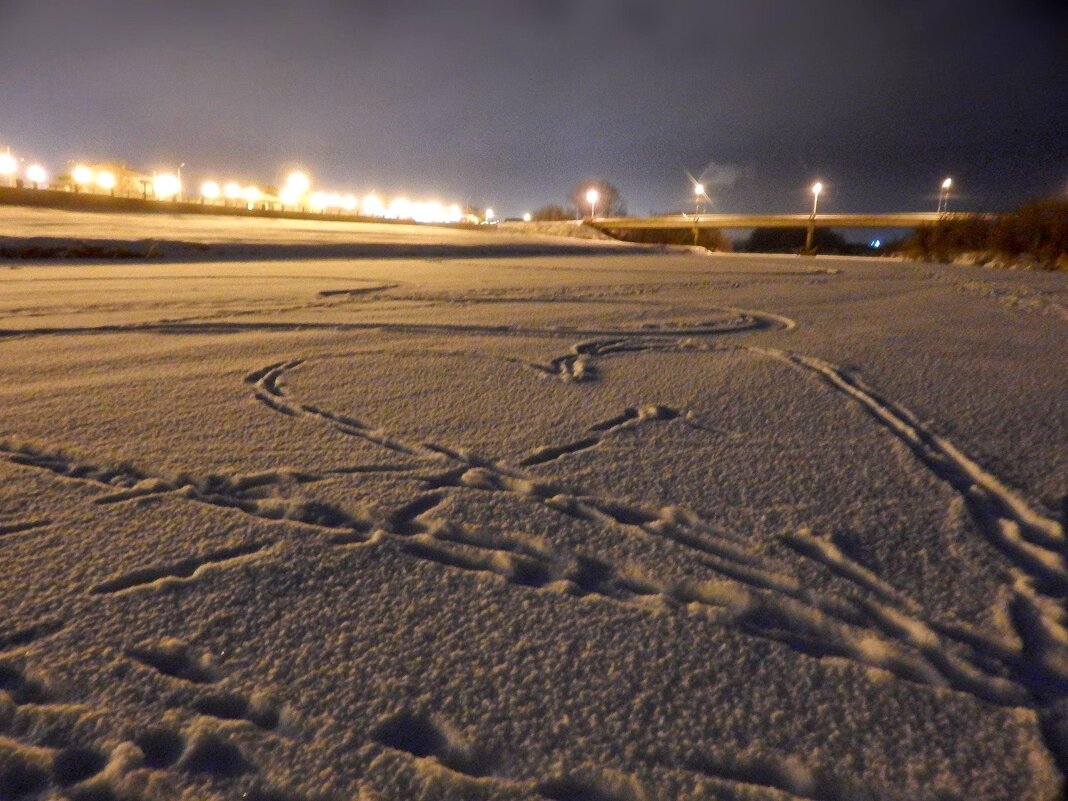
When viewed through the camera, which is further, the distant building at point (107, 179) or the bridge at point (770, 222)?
the distant building at point (107, 179)

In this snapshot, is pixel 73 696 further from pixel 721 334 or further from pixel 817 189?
pixel 817 189

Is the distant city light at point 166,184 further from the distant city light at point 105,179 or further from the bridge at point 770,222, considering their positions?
the bridge at point 770,222

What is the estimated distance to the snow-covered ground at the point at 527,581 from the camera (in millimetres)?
1167

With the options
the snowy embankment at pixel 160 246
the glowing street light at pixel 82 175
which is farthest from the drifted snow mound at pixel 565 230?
the glowing street light at pixel 82 175

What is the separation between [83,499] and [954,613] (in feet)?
8.01

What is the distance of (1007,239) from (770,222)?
2593cm

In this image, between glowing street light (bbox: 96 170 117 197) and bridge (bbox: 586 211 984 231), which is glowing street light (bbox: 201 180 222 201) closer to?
glowing street light (bbox: 96 170 117 197)

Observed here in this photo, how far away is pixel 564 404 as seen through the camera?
10.1 ft

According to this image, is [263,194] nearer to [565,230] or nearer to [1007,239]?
[565,230]

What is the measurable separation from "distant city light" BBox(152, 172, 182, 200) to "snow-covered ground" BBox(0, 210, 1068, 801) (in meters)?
61.5

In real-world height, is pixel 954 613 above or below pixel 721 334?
below

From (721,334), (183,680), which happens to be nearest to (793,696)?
(183,680)

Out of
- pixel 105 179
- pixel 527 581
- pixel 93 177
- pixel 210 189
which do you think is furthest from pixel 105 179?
pixel 527 581

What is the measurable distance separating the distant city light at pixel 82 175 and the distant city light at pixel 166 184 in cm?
464
